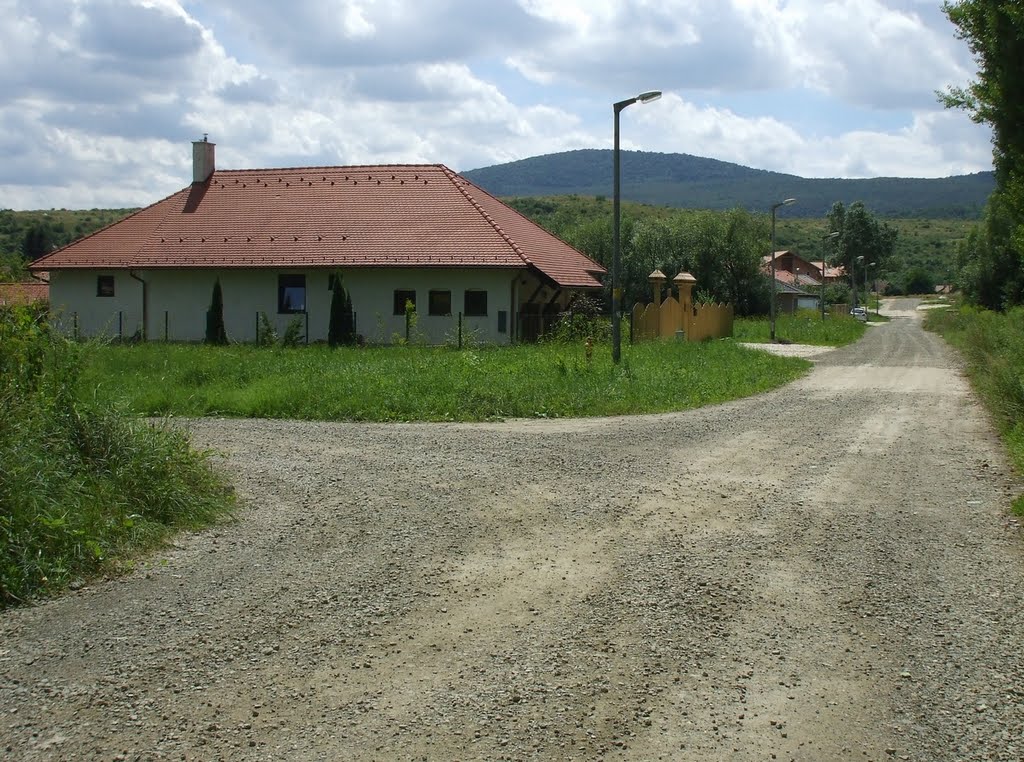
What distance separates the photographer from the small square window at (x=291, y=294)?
3466 cm

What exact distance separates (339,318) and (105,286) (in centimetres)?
1031

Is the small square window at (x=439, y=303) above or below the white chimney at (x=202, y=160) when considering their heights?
below

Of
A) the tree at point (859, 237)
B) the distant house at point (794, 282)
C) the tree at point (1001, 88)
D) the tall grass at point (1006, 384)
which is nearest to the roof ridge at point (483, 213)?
the tall grass at point (1006, 384)

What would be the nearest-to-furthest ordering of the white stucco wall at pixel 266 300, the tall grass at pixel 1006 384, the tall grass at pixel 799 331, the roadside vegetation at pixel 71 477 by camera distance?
the roadside vegetation at pixel 71 477
the tall grass at pixel 1006 384
the white stucco wall at pixel 266 300
the tall grass at pixel 799 331

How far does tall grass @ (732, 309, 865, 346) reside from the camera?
45531mm

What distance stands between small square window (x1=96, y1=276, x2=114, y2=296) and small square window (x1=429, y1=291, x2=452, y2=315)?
11.9m

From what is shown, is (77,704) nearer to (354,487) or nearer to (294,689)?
(294,689)

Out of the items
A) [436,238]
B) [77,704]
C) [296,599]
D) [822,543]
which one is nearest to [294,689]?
[77,704]

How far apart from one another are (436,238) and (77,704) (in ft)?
97.2

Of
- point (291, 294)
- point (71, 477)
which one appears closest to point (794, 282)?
point (291, 294)

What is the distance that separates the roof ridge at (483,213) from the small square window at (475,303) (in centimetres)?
176

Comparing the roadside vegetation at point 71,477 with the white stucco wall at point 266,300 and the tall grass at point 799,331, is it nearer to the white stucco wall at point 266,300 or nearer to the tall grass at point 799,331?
the white stucco wall at point 266,300

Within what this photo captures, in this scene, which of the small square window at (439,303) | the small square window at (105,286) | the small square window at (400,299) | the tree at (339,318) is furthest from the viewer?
the small square window at (105,286)

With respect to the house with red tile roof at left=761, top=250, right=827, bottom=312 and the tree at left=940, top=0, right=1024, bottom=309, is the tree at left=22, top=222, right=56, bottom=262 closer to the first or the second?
the house with red tile roof at left=761, top=250, right=827, bottom=312
